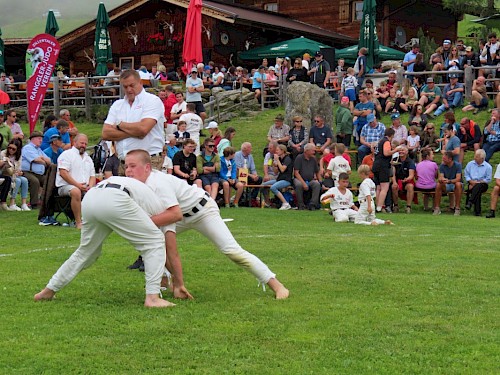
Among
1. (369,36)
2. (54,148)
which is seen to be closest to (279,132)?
(54,148)

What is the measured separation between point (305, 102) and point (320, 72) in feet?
14.1

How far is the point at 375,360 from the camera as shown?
6754 mm

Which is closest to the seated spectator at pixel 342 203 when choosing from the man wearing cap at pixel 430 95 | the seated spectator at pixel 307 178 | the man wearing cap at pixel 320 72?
the seated spectator at pixel 307 178

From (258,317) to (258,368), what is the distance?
165 centimetres

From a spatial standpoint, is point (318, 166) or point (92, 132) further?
point (92, 132)

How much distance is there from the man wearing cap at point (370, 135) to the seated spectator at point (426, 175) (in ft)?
6.04

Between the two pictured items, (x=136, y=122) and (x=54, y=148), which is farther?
(x=54, y=148)

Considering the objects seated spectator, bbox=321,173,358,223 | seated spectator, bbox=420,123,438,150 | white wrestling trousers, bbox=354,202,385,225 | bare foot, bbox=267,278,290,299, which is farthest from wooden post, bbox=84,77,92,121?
bare foot, bbox=267,278,290,299

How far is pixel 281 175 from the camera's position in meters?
21.7

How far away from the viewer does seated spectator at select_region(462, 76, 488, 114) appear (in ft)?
88.8

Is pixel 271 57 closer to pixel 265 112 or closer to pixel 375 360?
pixel 265 112

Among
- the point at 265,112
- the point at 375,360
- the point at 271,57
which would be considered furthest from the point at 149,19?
the point at 375,360

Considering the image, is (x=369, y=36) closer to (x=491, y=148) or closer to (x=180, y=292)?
(x=491, y=148)

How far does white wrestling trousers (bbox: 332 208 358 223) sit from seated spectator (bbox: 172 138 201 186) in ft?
11.3
